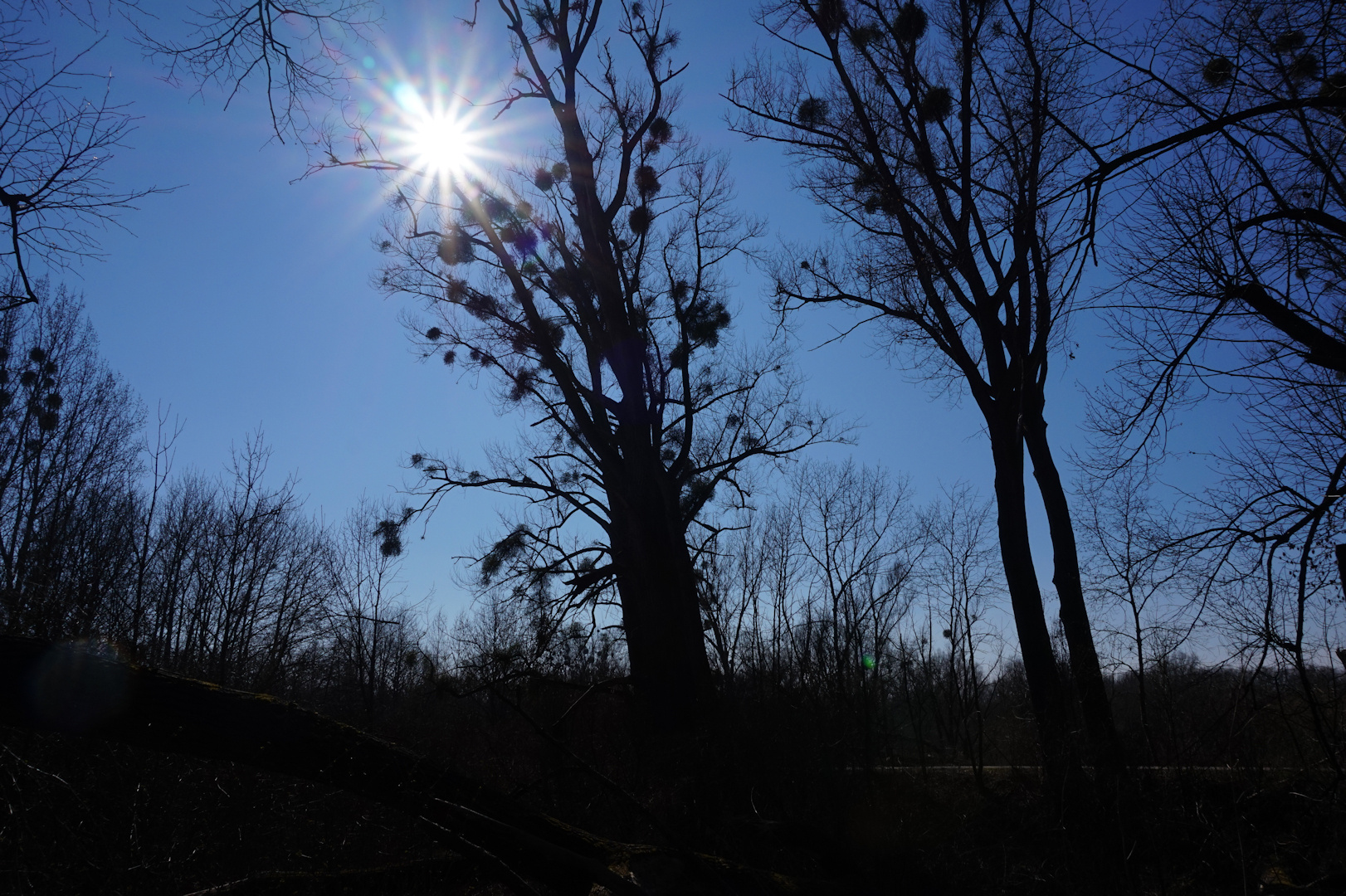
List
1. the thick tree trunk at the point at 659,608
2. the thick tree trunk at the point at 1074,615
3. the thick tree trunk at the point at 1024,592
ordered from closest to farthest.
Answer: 1. the thick tree trunk at the point at 1074,615
2. the thick tree trunk at the point at 1024,592
3. the thick tree trunk at the point at 659,608

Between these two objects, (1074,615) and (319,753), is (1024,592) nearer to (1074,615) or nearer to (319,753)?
(1074,615)

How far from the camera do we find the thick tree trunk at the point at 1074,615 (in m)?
6.61

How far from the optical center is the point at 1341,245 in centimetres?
482

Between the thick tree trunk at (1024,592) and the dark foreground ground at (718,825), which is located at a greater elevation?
the thick tree trunk at (1024,592)

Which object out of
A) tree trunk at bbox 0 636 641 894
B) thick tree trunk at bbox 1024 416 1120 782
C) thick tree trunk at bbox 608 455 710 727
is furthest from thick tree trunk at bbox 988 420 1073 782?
tree trunk at bbox 0 636 641 894

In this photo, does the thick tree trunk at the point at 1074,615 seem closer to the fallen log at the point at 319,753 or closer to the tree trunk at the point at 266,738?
the fallen log at the point at 319,753

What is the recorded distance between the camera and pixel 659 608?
1009cm

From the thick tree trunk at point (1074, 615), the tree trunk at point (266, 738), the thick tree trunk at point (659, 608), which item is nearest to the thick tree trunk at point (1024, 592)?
the thick tree trunk at point (1074, 615)

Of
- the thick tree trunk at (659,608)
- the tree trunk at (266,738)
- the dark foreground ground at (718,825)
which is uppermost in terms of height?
the thick tree trunk at (659,608)

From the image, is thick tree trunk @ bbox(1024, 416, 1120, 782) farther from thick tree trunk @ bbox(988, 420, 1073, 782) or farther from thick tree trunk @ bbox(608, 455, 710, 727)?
thick tree trunk @ bbox(608, 455, 710, 727)

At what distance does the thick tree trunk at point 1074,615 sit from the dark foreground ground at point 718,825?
1.59ft

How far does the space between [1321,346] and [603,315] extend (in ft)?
28.8

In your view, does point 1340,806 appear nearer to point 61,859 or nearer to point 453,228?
point 61,859

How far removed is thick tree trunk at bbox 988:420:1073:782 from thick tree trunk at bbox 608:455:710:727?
3.99 metres
